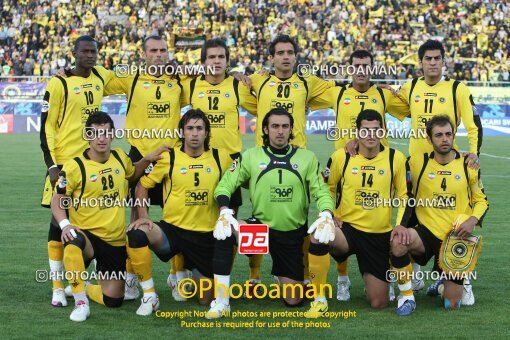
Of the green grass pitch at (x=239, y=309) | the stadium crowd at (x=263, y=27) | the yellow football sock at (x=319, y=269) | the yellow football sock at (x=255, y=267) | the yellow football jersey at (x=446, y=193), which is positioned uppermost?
the stadium crowd at (x=263, y=27)

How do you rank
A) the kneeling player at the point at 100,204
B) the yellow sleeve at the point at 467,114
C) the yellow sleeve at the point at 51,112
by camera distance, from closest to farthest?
the kneeling player at the point at 100,204 → the yellow sleeve at the point at 51,112 → the yellow sleeve at the point at 467,114

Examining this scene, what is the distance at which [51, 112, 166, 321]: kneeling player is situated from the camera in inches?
287

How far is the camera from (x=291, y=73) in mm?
8562

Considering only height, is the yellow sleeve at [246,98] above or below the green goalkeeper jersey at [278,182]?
above

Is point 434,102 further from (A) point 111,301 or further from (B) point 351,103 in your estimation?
(A) point 111,301

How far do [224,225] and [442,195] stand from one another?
1.89m

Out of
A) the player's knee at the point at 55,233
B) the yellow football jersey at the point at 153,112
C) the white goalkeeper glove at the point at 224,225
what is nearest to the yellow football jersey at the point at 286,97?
the yellow football jersey at the point at 153,112

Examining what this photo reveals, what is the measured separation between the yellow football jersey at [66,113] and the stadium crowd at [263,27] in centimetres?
2424

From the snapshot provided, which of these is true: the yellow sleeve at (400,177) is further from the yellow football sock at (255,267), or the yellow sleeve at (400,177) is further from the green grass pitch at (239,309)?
the yellow football sock at (255,267)

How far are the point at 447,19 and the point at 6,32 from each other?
17140 millimetres

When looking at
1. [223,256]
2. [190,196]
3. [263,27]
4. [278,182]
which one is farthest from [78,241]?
[263,27]

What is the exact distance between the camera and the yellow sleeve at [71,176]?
287 inches

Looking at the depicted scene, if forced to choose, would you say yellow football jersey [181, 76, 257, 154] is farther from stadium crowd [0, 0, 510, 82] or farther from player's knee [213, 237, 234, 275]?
stadium crowd [0, 0, 510, 82]

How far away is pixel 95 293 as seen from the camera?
7543 millimetres
